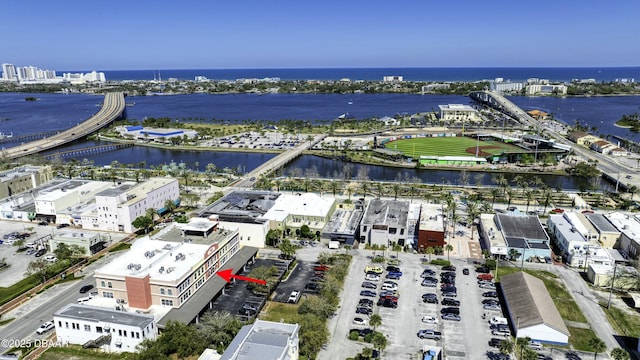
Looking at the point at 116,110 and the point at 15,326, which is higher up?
the point at 116,110

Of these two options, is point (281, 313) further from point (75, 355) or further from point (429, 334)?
point (75, 355)

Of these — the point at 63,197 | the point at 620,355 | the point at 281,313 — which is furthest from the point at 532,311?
the point at 63,197

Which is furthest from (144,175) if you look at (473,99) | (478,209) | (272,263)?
(473,99)

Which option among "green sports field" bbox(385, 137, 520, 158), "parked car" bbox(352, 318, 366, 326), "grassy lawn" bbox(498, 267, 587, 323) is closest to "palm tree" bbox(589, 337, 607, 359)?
"grassy lawn" bbox(498, 267, 587, 323)

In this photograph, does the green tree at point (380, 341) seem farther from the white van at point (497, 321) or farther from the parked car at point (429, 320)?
the white van at point (497, 321)

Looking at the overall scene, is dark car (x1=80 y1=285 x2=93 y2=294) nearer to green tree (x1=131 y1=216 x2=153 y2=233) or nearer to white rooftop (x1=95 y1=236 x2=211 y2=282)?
white rooftop (x1=95 y1=236 x2=211 y2=282)

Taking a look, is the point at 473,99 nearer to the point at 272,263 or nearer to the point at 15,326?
the point at 272,263
